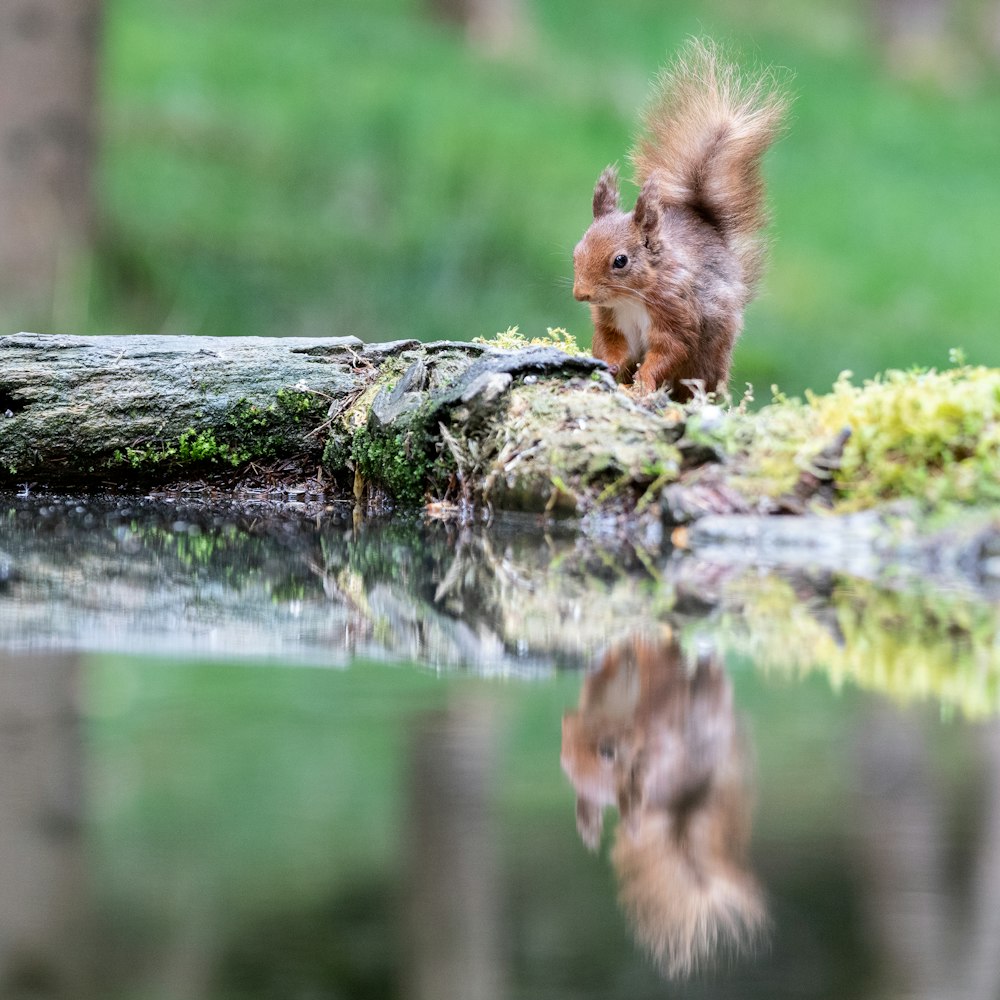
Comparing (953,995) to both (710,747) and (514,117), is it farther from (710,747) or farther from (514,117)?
(514,117)

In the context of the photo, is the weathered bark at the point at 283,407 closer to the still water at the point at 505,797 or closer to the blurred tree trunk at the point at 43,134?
the still water at the point at 505,797

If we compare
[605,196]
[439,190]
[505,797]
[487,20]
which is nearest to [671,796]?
[505,797]

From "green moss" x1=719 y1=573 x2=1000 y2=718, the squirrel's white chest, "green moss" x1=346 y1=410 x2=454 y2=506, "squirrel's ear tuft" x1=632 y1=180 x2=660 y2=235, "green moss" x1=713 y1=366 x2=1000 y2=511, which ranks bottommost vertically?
"green moss" x1=719 y1=573 x2=1000 y2=718

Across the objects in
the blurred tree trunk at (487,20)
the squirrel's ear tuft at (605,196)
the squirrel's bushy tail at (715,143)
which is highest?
the blurred tree trunk at (487,20)

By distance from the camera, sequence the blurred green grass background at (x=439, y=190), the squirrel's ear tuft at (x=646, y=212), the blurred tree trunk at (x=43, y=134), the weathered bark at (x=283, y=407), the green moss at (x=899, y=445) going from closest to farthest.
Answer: the green moss at (x=899, y=445) < the weathered bark at (x=283, y=407) < the squirrel's ear tuft at (x=646, y=212) < the blurred tree trunk at (x=43, y=134) < the blurred green grass background at (x=439, y=190)

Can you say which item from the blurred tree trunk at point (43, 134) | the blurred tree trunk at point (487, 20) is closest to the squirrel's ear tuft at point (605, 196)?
the blurred tree trunk at point (43, 134)

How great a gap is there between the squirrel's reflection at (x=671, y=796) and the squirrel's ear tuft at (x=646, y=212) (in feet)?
7.81

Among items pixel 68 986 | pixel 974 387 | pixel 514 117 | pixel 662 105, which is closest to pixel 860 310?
pixel 514 117

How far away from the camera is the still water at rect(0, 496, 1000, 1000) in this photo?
1193mm

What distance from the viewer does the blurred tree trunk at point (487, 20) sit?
13.5 meters

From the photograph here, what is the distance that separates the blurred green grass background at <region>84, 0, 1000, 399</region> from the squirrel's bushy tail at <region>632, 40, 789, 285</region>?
173 centimetres

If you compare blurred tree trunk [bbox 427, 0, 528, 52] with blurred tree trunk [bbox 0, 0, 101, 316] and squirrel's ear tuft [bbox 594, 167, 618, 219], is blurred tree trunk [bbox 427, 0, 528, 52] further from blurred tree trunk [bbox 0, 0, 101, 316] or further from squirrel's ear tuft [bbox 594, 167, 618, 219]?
squirrel's ear tuft [bbox 594, 167, 618, 219]

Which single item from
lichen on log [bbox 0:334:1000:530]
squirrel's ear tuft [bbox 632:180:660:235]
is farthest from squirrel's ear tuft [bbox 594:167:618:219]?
lichen on log [bbox 0:334:1000:530]

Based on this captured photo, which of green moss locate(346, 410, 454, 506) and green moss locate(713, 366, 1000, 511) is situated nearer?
green moss locate(713, 366, 1000, 511)
